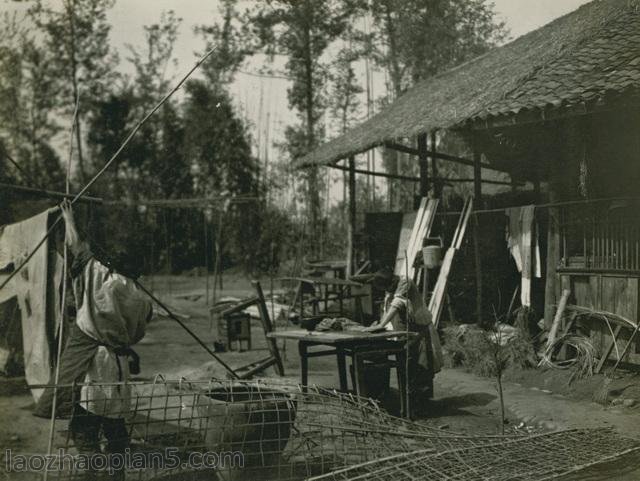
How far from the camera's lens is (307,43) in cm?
2334

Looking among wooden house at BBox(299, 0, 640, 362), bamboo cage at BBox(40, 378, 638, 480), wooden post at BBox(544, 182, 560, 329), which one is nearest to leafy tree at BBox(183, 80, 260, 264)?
wooden house at BBox(299, 0, 640, 362)

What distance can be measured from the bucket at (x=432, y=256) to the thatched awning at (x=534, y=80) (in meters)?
1.95

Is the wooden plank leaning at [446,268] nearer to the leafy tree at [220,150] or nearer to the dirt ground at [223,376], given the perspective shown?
the dirt ground at [223,376]

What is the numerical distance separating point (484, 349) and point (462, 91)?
5216 millimetres

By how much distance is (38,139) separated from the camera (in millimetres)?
19734

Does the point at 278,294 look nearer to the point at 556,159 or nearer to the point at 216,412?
the point at 556,159

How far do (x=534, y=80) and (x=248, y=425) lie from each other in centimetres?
685

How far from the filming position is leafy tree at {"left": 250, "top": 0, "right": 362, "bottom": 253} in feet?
73.8

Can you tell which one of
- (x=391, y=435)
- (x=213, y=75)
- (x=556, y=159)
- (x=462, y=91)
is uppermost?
(x=213, y=75)

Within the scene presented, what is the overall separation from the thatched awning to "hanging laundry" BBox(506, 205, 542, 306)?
1.77m

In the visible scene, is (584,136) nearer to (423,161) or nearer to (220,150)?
(423,161)

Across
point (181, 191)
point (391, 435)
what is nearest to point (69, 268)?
point (391, 435)

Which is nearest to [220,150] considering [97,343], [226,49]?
[226,49]

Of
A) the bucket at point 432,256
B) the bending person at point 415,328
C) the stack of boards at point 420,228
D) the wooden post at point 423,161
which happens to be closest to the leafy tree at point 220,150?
the wooden post at point 423,161
